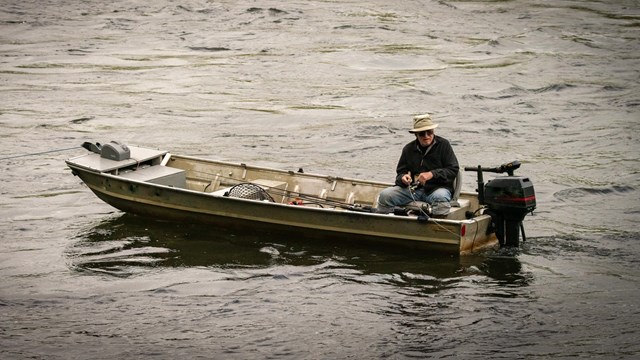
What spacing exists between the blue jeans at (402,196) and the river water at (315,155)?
0.66 m

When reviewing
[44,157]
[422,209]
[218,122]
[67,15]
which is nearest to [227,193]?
[422,209]

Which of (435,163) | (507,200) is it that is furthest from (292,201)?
(507,200)

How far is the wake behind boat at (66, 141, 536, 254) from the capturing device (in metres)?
11.7

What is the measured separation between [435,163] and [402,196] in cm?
56

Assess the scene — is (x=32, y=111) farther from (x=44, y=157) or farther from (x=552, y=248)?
(x=552, y=248)

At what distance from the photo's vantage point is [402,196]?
12.1 m

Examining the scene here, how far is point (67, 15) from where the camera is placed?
31469mm

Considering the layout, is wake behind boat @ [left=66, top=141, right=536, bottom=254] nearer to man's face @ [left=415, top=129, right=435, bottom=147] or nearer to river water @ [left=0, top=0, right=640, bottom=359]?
river water @ [left=0, top=0, right=640, bottom=359]

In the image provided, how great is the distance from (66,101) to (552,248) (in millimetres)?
12955

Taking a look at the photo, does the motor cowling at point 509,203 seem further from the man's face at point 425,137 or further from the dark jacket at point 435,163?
the man's face at point 425,137

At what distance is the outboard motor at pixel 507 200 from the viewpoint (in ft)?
37.6

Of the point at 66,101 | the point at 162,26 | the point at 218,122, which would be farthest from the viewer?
the point at 162,26

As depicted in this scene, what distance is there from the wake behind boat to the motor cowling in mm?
11

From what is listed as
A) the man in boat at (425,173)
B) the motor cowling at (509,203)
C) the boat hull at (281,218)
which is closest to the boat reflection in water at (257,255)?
the boat hull at (281,218)
